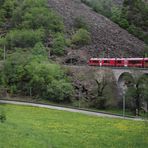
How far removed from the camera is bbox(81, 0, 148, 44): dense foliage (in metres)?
108

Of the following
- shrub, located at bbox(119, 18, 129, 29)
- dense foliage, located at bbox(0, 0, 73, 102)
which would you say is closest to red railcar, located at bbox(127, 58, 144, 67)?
dense foliage, located at bbox(0, 0, 73, 102)

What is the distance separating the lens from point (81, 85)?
6675 cm

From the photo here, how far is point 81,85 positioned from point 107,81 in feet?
23.5

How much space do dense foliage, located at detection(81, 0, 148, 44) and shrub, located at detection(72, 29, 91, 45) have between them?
60.7 feet

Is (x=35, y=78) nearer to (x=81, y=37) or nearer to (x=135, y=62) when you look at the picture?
(x=135, y=62)

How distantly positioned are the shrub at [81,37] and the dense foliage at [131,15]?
18.5m

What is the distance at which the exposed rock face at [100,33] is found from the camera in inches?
3605

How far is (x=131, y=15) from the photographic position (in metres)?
111

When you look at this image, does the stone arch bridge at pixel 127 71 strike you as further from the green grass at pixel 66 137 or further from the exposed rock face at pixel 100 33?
the exposed rock face at pixel 100 33

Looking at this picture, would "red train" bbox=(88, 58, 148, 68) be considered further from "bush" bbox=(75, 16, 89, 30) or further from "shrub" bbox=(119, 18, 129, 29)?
"shrub" bbox=(119, 18, 129, 29)

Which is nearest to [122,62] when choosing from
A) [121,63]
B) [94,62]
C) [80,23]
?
[121,63]

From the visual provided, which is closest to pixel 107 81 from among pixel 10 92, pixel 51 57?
pixel 10 92

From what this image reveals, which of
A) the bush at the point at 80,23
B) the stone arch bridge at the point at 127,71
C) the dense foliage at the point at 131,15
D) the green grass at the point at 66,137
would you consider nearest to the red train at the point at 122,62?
the stone arch bridge at the point at 127,71

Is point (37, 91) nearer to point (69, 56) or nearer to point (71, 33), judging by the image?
point (69, 56)
